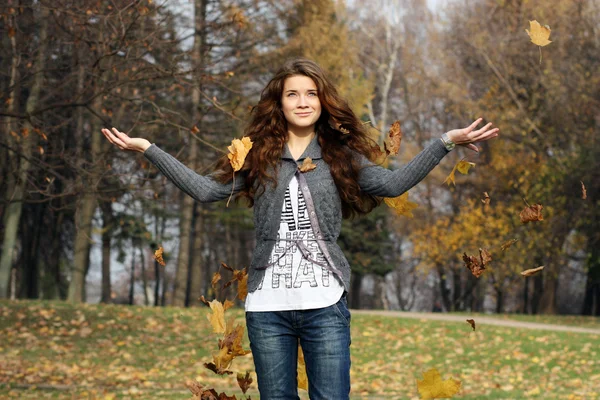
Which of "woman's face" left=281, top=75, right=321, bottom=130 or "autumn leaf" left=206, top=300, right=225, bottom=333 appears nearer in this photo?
"woman's face" left=281, top=75, right=321, bottom=130

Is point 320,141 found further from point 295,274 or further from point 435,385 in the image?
point 435,385

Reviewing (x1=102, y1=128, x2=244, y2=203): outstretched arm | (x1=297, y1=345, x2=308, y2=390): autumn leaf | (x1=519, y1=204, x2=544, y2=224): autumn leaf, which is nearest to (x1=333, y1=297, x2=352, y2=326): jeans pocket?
(x1=297, y1=345, x2=308, y2=390): autumn leaf

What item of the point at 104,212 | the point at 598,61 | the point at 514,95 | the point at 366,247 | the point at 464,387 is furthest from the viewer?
the point at 366,247

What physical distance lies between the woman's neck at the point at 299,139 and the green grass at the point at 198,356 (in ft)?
14.4

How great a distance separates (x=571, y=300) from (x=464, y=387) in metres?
35.0

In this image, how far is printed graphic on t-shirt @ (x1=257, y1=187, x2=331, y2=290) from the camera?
347 cm

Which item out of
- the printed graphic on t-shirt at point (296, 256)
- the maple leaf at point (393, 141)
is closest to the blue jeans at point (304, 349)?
the printed graphic on t-shirt at point (296, 256)

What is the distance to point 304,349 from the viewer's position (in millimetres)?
3496

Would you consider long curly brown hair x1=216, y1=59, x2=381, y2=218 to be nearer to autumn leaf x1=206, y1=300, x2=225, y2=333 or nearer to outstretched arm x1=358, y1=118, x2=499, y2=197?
outstretched arm x1=358, y1=118, x2=499, y2=197

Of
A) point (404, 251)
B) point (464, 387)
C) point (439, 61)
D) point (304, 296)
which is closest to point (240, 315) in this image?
point (464, 387)

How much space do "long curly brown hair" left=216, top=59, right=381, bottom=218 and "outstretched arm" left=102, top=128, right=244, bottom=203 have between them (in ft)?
0.15

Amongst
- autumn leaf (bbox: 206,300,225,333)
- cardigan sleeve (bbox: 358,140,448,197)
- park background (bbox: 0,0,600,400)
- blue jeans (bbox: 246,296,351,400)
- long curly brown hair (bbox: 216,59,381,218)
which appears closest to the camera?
blue jeans (bbox: 246,296,351,400)

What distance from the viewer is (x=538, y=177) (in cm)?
2453

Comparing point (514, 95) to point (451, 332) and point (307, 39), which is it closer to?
point (307, 39)
